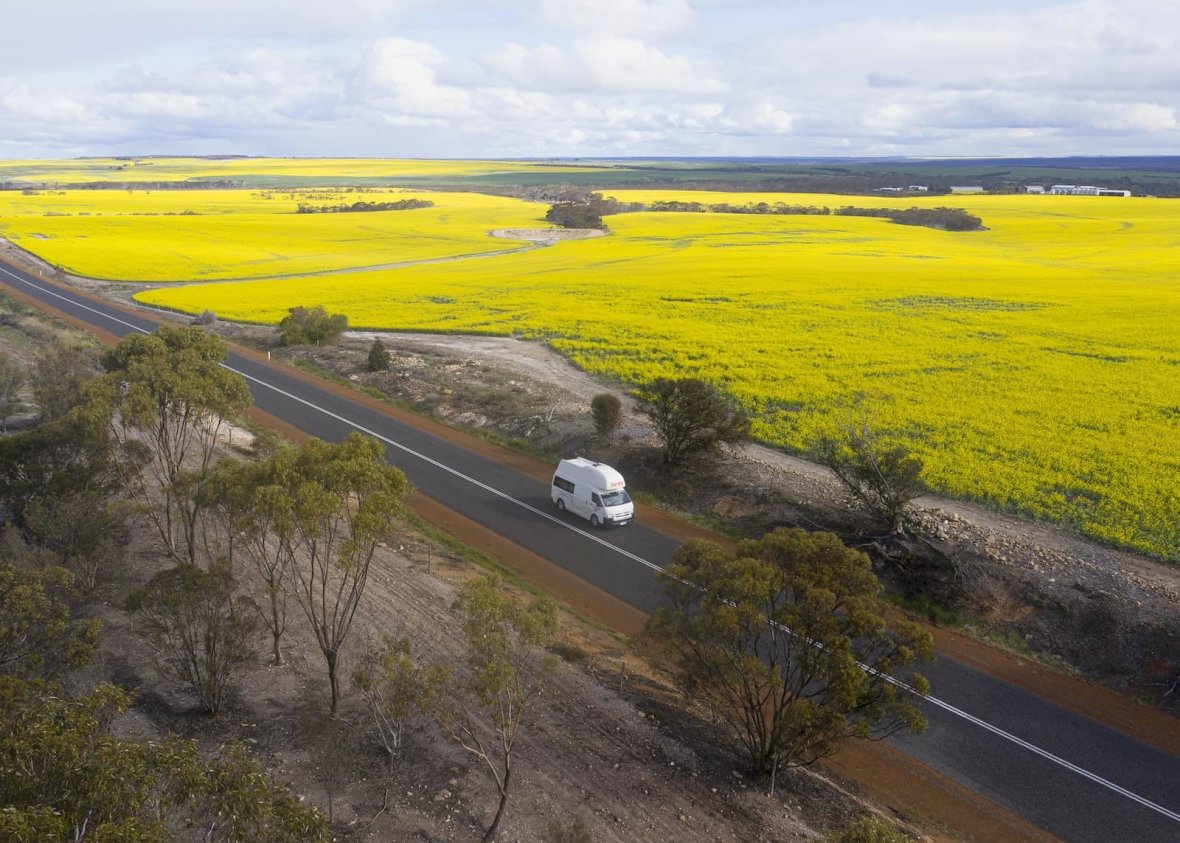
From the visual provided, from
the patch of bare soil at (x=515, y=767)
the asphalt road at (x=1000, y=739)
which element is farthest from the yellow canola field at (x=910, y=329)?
the patch of bare soil at (x=515, y=767)

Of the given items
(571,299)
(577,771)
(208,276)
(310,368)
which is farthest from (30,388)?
(208,276)

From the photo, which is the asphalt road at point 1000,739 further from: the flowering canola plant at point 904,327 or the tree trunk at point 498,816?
the flowering canola plant at point 904,327

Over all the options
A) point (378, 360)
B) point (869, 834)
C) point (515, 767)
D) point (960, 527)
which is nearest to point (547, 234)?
point (378, 360)

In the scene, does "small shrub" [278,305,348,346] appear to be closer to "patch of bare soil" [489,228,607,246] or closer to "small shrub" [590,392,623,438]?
"small shrub" [590,392,623,438]

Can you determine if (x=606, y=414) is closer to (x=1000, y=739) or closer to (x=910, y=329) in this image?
(x=1000, y=739)

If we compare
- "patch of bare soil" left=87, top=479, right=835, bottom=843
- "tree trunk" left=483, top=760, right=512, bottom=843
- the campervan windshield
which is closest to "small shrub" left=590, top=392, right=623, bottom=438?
the campervan windshield

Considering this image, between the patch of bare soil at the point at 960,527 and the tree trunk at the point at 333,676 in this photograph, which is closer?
the tree trunk at the point at 333,676
